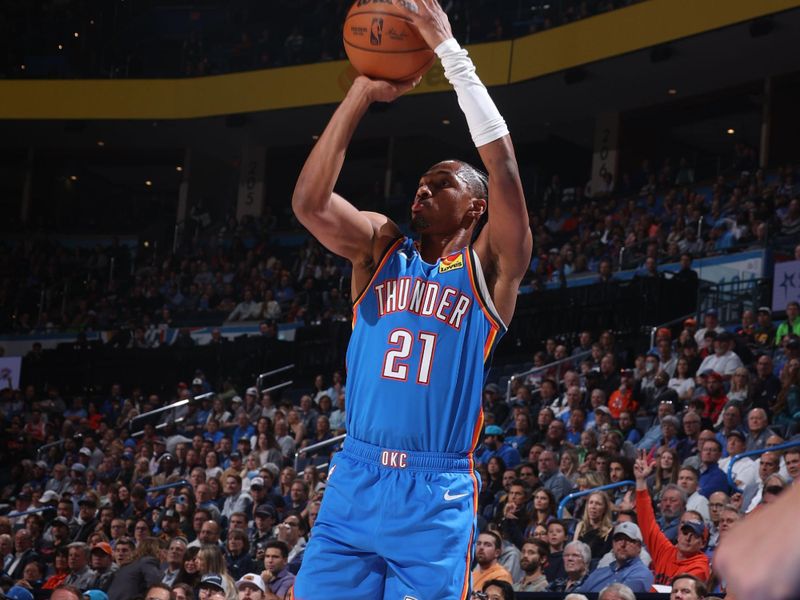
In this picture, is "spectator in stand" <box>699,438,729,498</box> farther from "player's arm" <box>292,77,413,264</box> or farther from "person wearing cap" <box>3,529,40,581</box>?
"person wearing cap" <box>3,529,40,581</box>

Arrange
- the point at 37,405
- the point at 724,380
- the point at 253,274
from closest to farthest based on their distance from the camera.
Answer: the point at 724,380 → the point at 37,405 → the point at 253,274

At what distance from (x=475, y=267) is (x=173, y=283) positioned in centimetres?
2042

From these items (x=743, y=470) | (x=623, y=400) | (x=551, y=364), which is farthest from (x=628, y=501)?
(x=551, y=364)

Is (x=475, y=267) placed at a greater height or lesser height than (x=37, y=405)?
greater

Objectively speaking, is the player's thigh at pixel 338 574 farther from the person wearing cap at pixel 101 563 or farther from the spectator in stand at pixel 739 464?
the person wearing cap at pixel 101 563

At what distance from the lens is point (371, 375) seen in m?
3.53

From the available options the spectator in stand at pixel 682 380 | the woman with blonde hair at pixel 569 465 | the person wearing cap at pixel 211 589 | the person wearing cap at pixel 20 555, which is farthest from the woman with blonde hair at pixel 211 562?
the spectator in stand at pixel 682 380

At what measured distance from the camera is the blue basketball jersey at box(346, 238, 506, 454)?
136 inches

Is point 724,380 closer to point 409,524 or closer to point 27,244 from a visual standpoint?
point 409,524

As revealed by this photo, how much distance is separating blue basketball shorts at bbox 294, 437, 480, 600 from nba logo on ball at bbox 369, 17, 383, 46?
130 cm

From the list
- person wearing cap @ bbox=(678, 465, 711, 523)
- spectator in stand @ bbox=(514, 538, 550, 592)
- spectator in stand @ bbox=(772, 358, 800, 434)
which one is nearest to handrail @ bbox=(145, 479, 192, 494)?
spectator in stand @ bbox=(514, 538, 550, 592)

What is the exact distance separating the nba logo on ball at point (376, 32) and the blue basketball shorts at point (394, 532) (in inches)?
51.1

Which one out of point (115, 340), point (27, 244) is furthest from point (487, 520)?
point (27, 244)

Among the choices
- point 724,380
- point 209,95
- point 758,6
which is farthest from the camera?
point 209,95
